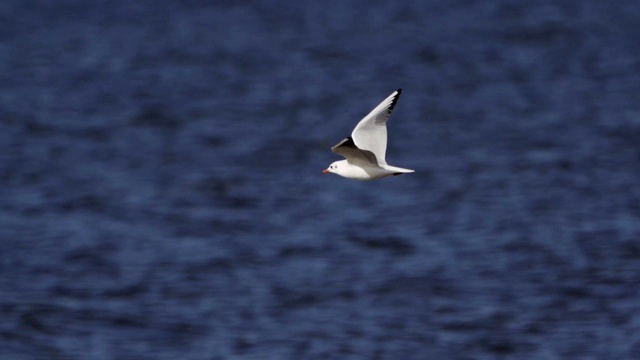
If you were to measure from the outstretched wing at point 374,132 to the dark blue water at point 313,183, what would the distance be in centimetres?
533

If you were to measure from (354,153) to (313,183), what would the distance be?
479 inches

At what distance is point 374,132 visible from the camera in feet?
38.5

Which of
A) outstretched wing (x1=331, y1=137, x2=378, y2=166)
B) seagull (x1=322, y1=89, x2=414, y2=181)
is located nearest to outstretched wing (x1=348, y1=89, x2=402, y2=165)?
seagull (x1=322, y1=89, x2=414, y2=181)

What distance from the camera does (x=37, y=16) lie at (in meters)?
34.5

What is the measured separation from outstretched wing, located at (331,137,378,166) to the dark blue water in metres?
5.26

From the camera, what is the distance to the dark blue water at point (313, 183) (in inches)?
692

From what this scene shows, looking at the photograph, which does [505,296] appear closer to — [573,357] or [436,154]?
[573,357]

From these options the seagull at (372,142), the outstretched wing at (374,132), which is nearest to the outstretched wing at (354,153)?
the seagull at (372,142)

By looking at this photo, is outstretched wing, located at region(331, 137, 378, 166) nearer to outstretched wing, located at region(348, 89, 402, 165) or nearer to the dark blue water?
outstretched wing, located at region(348, 89, 402, 165)

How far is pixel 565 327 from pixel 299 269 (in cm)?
436

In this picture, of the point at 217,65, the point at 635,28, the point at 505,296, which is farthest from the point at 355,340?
the point at 635,28

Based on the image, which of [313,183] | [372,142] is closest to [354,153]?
[372,142]

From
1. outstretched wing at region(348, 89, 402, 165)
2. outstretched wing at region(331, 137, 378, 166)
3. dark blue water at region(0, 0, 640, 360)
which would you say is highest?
dark blue water at region(0, 0, 640, 360)

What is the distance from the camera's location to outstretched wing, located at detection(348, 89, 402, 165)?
11.6 meters
